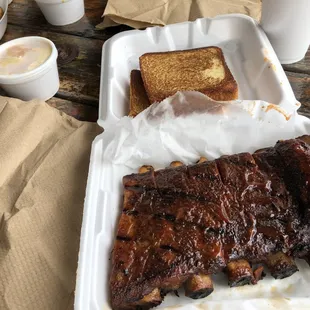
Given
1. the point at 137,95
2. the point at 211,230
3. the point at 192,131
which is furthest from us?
the point at 137,95

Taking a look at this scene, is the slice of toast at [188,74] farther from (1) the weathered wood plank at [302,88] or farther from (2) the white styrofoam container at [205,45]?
(1) the weathered wood plank at [302,88]

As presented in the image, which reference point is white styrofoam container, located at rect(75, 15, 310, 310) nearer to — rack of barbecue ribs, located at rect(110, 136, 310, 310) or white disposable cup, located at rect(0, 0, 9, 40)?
rack of barbecue ribs, located at rect(110, 136, 310, 310)

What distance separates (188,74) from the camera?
1.69m

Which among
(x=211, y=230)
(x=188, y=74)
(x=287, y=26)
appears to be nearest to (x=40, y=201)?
(x=211, y=230)

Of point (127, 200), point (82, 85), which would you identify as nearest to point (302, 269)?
point (127, 200)

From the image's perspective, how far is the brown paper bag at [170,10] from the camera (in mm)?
2043

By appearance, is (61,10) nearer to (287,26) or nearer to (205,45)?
(205,45)

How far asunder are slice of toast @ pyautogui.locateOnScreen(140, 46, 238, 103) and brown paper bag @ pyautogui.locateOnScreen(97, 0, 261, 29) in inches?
14.2

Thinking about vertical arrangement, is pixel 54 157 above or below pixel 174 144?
below

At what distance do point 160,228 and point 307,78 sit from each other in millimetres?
1082

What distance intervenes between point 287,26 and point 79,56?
3.29 feet

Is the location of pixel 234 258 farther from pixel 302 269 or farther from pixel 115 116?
pixel 115 116

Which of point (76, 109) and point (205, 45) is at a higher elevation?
point (205, 45)

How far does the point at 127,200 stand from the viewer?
1.17 meters
